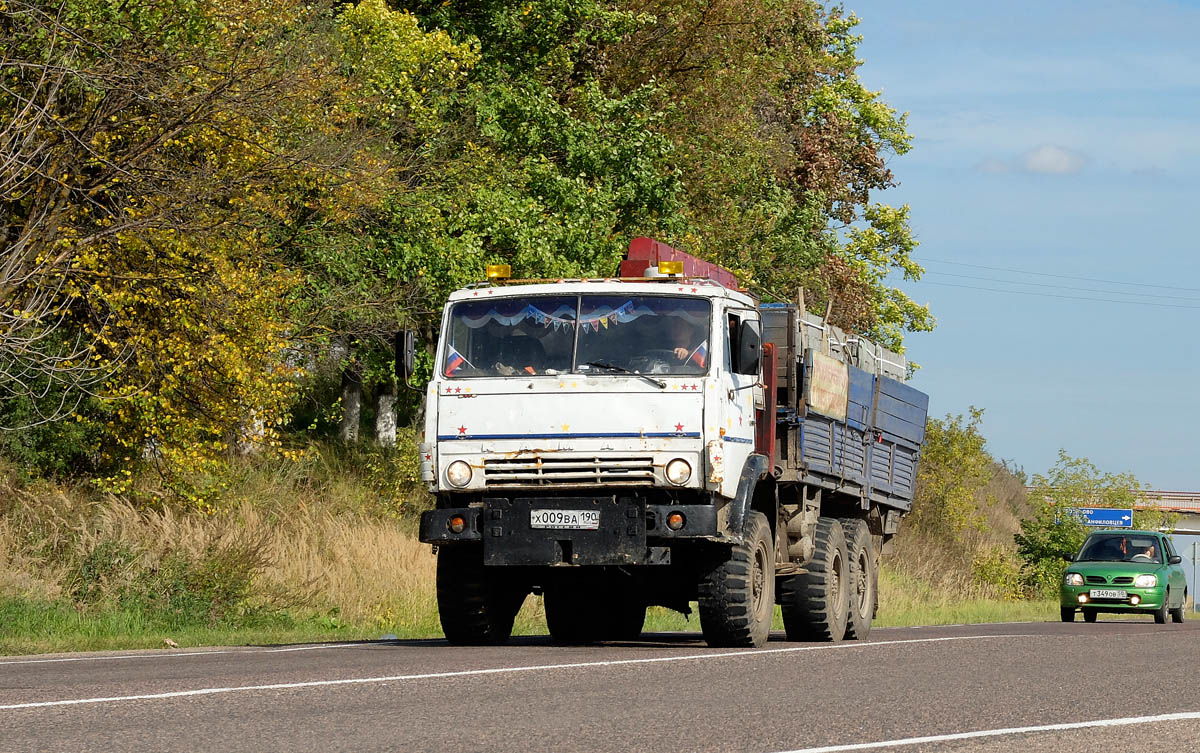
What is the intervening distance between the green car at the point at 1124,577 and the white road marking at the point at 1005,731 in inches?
846

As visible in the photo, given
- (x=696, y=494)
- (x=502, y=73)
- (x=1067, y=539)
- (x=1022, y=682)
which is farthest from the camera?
(x=1067, y=539)

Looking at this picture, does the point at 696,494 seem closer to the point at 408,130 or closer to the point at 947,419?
the point at 408,130

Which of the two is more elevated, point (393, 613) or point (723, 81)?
point (723, 81)

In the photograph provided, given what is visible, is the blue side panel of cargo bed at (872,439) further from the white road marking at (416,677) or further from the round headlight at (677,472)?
the round headlight at (677,472)

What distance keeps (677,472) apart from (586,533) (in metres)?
0.89

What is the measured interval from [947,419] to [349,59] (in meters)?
27.0

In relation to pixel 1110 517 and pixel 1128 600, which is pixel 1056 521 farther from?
pixel 1128 600

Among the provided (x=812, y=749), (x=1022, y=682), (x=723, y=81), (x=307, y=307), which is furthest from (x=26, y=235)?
(x=723, y=81)

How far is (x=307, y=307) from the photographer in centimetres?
2734

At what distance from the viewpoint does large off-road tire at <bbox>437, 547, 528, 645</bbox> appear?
15039 mm

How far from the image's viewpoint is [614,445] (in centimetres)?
1392

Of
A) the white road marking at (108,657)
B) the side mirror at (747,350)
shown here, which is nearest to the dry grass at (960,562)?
the side mirror at (747,350)

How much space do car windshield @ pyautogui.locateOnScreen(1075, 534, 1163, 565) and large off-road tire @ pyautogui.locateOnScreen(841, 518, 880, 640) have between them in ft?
42.1

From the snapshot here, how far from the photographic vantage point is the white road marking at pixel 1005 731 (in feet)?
25.0
